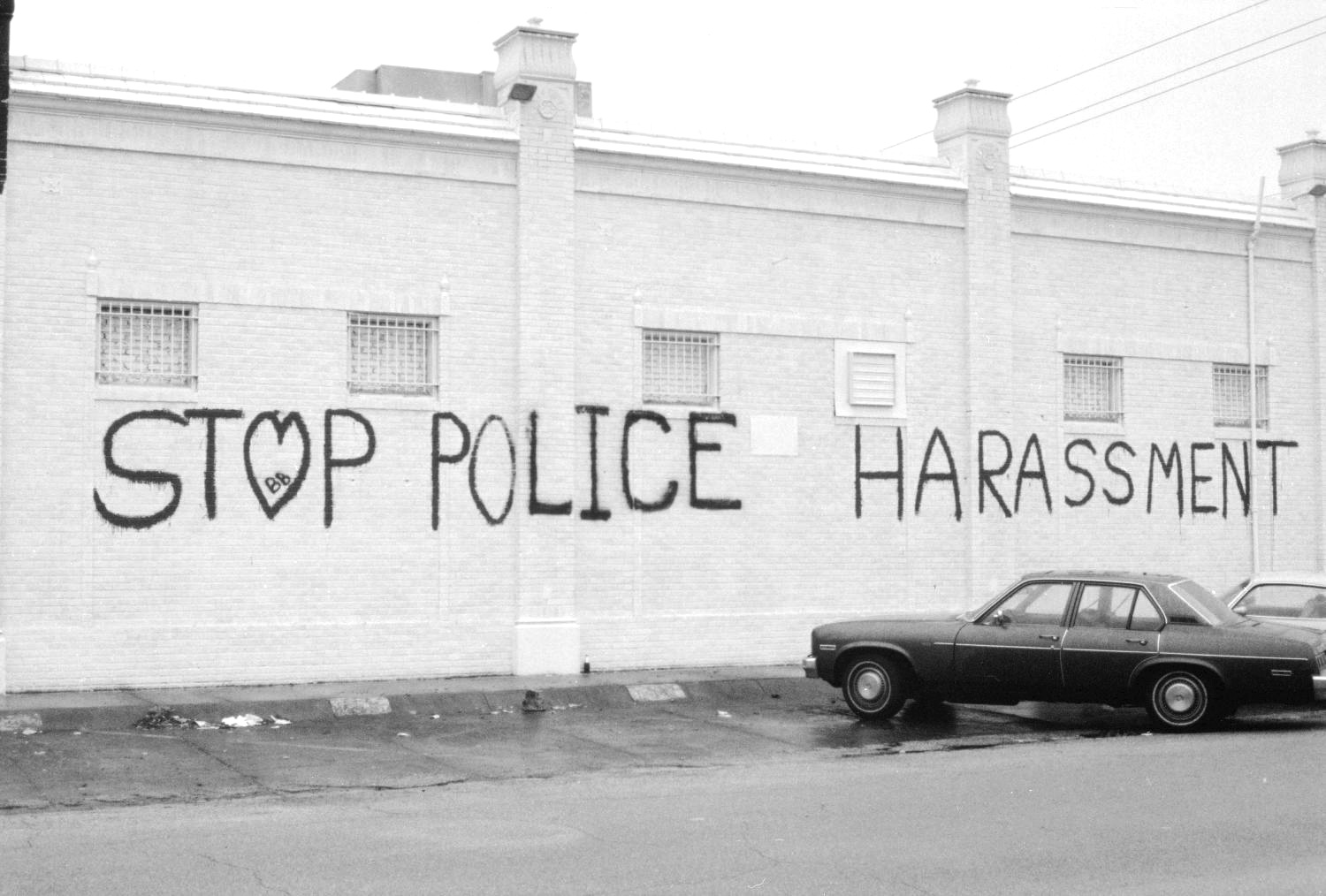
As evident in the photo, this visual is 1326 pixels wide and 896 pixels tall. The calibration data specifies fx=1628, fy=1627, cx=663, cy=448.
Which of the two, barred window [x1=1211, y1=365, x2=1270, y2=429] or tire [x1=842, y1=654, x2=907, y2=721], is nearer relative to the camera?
tire [x1=842, y1=654, x2=907, y2=721]

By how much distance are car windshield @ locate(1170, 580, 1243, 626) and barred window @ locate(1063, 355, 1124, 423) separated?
6236 mm

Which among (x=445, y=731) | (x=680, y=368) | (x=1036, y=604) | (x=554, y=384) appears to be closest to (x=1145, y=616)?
(x=1036, y=604)

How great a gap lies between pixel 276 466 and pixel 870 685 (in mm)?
6118

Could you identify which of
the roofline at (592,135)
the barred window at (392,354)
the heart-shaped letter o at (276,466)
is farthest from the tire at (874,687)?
the roofline at (592,135)

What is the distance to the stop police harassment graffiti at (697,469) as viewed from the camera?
15633 millimetres

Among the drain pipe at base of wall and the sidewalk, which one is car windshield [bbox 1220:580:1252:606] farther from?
the drain pipe at base of wall

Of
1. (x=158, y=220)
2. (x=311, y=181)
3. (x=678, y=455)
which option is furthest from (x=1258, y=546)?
(x=158, y=220)

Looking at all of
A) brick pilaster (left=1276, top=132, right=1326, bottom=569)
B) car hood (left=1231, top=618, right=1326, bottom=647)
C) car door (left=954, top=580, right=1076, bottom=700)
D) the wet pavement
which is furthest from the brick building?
car hood (left=1231, top=618, right=1326, bottom=647)

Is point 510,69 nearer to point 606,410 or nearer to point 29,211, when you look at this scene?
point 606,410

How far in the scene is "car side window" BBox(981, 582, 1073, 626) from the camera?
14078mm

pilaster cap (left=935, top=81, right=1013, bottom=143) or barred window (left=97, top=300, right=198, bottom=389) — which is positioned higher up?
pilaster cap (left=935, top=81, right=1013, bottom=143)

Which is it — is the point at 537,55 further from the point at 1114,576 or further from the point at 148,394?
the point at 1114,576

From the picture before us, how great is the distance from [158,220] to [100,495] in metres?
2.67

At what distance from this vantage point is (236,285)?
1573cm
